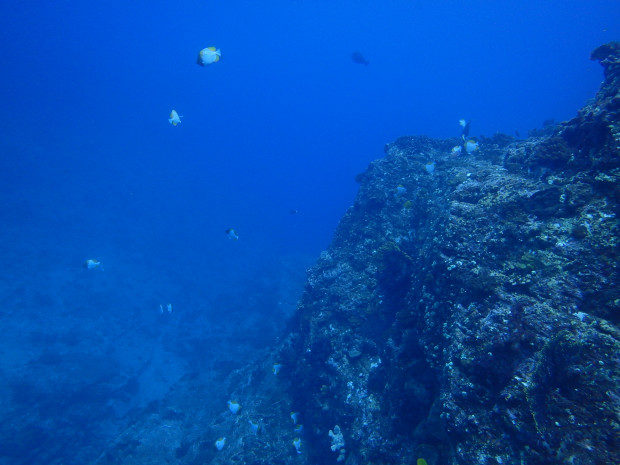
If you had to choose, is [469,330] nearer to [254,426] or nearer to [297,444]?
[297,444]

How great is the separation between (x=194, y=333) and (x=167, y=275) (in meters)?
10.4

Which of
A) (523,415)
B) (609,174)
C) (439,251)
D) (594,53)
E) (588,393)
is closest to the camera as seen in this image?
(588,393)

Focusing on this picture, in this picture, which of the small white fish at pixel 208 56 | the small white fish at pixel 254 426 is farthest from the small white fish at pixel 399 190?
the small white fish at pixel 254 426

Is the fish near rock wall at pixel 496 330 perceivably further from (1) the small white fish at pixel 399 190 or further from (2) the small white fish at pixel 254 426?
A: (2) the small white fish at pixel 254 426

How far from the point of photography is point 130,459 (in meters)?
11.7

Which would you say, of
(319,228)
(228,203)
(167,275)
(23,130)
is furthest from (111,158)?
(319,228)

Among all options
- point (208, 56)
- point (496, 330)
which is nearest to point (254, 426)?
point (496, 330)

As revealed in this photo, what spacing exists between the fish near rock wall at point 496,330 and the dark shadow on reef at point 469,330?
0.02m

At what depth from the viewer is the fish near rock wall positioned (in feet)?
10.8

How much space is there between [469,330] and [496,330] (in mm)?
384

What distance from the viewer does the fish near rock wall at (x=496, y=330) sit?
3297 mm

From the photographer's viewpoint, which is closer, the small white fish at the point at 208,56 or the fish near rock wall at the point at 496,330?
the fish near rock wall at the point at 496,330

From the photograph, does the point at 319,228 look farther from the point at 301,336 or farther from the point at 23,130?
the point at 301,336

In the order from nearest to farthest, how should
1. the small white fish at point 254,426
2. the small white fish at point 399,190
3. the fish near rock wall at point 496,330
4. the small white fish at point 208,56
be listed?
the fish near rock wall at point 496,330 → the small white fish at point 208,56 → the small white fish at point 254,426 → the small white fish at point 399,190
